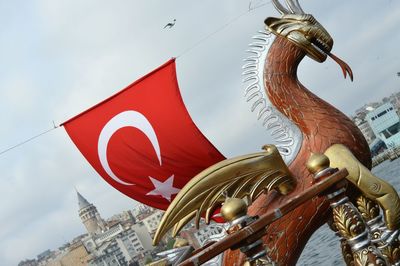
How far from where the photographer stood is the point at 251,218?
2.32 m

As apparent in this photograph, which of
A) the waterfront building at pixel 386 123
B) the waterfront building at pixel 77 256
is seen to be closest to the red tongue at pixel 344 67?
the waterfront building at pixel 386 123

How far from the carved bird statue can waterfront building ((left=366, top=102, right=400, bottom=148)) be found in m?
61.8

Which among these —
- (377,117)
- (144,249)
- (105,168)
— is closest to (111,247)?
(144,249)

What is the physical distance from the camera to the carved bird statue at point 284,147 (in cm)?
303

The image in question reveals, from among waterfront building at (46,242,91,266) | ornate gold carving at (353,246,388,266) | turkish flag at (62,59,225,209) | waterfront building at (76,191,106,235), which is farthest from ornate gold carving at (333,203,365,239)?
waterfront building at (76,191,106,235)

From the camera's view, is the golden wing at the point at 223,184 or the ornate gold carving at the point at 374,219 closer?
the golden wing at the point at 223,184

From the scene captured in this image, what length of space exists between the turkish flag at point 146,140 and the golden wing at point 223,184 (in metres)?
1.86

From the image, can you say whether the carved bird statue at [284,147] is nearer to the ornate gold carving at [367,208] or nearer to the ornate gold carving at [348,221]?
the ornate gold carving at [367,208]

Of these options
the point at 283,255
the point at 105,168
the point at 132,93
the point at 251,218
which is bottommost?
the point at 283,255

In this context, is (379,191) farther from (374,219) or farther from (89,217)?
(89,217)

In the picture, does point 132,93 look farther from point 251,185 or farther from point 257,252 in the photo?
point 257,252

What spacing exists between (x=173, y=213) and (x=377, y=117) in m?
63.7

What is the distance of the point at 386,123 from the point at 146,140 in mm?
61789

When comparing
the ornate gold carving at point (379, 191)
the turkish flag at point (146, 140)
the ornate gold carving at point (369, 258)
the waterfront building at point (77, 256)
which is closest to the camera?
the ornate gold carving at point (369, 258)
